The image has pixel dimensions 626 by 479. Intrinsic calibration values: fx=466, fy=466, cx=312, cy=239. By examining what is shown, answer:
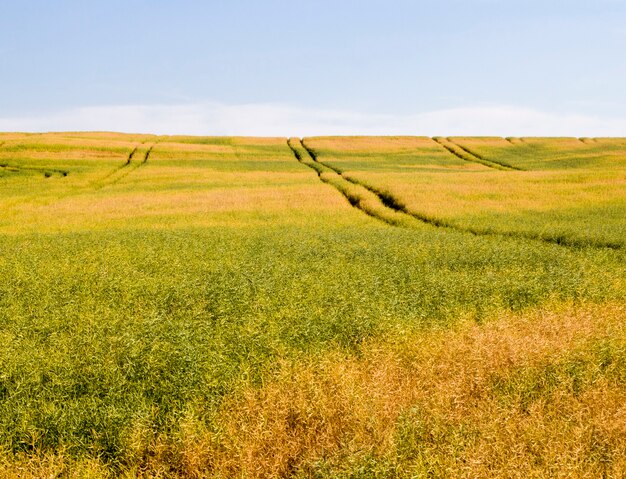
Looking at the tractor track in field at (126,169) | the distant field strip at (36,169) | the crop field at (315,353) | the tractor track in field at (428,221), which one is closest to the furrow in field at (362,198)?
the tractor track in field at (428,221)

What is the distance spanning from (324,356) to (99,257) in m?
12.2

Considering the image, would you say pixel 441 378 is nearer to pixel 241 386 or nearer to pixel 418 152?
pixel 241 386

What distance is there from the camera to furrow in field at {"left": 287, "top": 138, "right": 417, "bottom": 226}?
1177 inches

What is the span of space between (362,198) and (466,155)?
46157 millimetres

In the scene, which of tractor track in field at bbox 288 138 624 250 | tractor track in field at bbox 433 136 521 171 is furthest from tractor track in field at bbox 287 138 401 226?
tractor track in field at bbox 433 136 521 171

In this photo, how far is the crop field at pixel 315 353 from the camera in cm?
611

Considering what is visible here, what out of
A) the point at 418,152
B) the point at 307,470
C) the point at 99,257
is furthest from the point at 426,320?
the point at 418,152

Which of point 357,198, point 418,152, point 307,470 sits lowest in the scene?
point 307,470

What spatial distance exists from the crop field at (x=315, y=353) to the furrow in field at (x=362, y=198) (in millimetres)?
5254

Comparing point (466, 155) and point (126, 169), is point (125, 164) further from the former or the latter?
point (466, 155)

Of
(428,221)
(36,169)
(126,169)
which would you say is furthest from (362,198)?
(36,169)

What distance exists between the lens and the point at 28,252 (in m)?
18.7

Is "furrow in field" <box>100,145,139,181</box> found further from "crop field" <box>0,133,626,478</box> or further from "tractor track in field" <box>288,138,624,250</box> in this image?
"crop field" <box>0,133,626,478</box>

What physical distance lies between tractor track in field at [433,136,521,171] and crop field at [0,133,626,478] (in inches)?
1630
